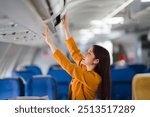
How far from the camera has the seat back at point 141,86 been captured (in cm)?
187

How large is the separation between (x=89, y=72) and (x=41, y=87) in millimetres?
563

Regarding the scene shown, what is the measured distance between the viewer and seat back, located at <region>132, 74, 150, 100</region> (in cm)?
187

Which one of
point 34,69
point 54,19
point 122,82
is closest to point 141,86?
point 54,19

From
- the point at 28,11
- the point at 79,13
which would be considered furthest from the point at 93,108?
the point at 79,13

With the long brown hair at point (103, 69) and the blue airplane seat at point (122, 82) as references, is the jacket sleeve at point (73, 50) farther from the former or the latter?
the blue airplane seat at point (122, 82)

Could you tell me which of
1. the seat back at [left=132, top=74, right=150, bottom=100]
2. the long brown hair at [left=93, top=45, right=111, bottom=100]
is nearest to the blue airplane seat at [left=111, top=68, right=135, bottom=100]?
the long brown hair at [left=93, top=45, right=111, bottom=100]

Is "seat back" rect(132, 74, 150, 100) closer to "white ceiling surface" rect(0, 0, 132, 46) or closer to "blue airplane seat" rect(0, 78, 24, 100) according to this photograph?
"white ceiling surface" rect(0, 0, 132, 46)

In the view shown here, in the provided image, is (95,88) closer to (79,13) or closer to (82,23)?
(79,13)

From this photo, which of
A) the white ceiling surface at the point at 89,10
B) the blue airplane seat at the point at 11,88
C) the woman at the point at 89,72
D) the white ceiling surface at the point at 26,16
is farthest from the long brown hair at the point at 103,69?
the white ceiling surface at the point at 89,10

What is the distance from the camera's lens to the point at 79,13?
382cm

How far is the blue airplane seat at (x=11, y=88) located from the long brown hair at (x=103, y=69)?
0.68 m

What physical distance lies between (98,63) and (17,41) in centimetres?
94

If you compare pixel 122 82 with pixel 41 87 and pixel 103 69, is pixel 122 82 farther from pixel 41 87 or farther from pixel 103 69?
pixel 103 69

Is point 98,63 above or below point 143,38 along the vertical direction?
below
